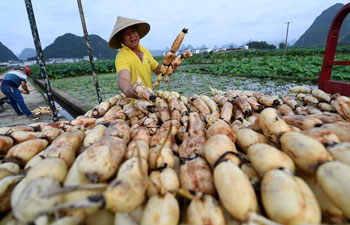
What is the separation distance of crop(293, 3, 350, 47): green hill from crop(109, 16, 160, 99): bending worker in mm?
111197

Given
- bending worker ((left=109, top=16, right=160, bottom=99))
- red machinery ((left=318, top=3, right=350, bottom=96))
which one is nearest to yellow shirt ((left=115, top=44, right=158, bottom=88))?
bending worker ((left=109, top=16, right=160, bottom=99))

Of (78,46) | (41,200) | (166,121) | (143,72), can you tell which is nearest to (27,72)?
(143,72)

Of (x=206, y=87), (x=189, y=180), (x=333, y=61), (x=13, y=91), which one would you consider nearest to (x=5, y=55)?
(x=13, y=91)

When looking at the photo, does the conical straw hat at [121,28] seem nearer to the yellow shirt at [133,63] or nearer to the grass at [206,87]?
the yellow shirt at [133,63]

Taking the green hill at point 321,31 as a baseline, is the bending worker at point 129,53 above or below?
below

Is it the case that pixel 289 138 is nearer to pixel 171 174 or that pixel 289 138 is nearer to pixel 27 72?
pixel 171 174

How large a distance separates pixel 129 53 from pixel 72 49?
336ft

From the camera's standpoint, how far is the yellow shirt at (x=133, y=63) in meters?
3.07

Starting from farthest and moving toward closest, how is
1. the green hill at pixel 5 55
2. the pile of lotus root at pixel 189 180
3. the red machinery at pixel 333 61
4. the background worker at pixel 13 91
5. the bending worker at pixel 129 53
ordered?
1. the green hill at pixel 5 55
2. the background worker at pixel 13 91
3. the bending worker at pixel 129 53
4. the red machinery at pixel 333 61
5. the pile of lotus root at pixel 189 180

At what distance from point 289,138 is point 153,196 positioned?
92 cm

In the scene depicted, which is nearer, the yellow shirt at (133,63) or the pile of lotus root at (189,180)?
the pile of lotus root at (189,180)

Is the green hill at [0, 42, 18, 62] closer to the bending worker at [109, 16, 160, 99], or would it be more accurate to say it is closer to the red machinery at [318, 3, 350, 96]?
the bending worker at [109, 16, 160, 99]

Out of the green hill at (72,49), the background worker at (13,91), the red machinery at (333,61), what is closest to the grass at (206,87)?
the background worker at (13,91)

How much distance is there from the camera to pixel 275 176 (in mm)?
957
